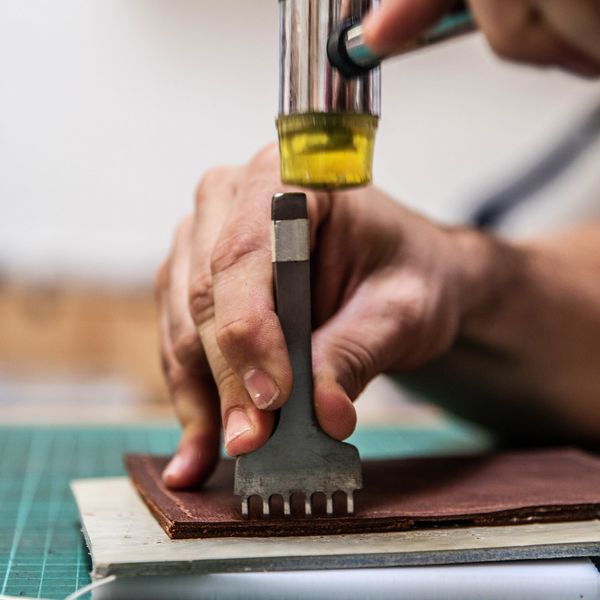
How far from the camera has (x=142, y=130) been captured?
2682 millimetres

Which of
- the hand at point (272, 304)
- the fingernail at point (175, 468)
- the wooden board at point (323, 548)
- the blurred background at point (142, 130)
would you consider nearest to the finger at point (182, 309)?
the hand at point (272, 304)

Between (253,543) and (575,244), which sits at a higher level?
(575,244)

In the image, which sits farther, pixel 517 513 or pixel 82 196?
pixel 82 196

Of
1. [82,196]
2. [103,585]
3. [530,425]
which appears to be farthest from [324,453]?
[82,196]

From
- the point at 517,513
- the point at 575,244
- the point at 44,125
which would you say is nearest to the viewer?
the point at 517,513

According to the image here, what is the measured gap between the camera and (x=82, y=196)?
269 cm

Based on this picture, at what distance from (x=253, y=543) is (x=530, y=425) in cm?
62

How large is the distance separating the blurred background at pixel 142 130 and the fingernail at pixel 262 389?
73.3 inches

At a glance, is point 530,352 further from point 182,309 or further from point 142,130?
point 142,130

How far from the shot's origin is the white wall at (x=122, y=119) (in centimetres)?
264

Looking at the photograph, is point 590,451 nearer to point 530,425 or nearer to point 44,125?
point 530,425

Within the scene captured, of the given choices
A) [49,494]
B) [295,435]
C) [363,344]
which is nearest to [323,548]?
[295,435]

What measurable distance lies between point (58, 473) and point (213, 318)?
404 mm

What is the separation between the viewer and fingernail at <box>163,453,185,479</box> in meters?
0.78
